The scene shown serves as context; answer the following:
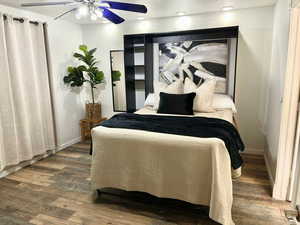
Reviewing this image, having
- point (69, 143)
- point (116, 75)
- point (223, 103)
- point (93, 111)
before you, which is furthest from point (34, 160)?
point (223, 103)

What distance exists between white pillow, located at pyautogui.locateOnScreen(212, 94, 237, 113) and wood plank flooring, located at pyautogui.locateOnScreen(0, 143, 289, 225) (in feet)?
3.17

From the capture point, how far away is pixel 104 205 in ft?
7.68

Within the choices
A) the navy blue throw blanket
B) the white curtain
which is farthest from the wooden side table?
the navy blue throw blanket

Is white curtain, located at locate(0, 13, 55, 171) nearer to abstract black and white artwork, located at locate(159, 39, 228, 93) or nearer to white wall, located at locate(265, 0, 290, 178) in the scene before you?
abstract black and white artwork, located at locate(159, 39, 228, 93)

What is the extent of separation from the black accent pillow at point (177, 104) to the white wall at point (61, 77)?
6.65ft

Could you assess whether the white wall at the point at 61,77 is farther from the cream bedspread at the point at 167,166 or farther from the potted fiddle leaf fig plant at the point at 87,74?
the cream bedspread at the point at 167,166

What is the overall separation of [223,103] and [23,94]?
307 centimetres

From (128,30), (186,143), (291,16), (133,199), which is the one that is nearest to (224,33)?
(291,16)

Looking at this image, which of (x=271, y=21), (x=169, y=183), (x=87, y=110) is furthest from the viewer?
(x=87, y=110)

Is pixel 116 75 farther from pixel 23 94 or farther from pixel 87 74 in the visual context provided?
pixel 23 94

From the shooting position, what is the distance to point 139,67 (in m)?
4.23

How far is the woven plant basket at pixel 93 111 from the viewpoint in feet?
14.3

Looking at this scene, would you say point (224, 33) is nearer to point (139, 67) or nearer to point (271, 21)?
point (271, 21)

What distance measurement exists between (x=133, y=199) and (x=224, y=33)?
9.64 ft
